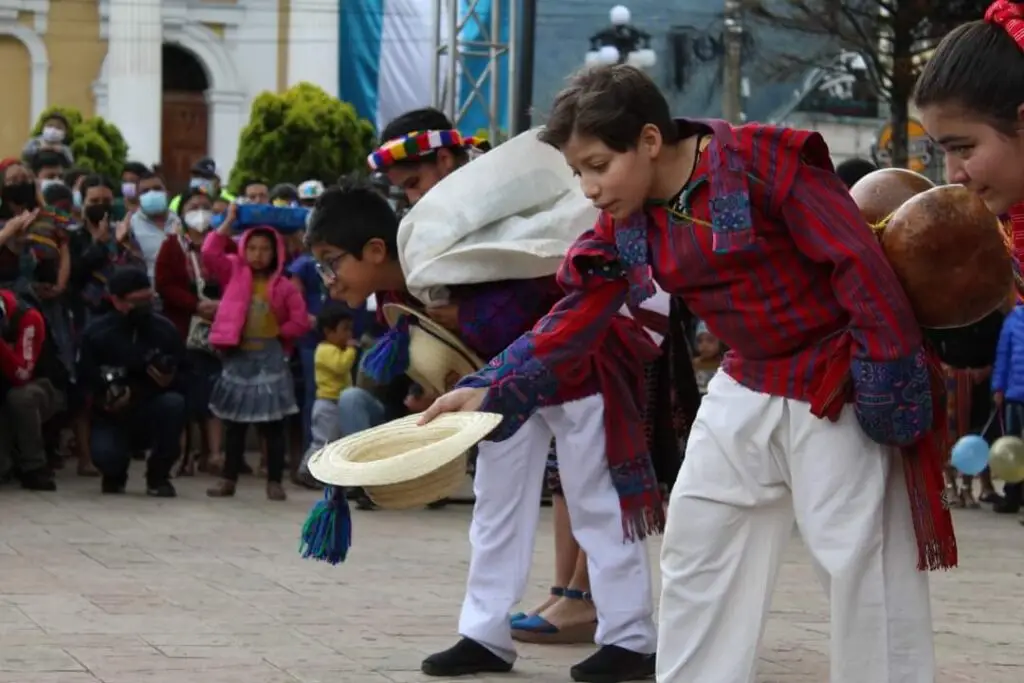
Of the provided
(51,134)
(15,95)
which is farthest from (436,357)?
(15,95)

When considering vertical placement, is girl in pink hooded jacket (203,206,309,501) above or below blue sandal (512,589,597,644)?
above

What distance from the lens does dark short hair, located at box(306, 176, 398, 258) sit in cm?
580

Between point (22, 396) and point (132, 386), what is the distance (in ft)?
2.19

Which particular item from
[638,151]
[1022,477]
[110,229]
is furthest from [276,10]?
[638,151]

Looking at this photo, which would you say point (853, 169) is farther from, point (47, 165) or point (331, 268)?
point (47, 165)

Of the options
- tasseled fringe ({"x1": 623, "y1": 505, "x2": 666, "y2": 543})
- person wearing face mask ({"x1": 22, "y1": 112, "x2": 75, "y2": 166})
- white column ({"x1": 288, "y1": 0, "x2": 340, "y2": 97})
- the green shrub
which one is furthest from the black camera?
white column ({"x1": 288, "y1": 0, "x2": 340, "y2": 97})

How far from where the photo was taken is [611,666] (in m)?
5.70

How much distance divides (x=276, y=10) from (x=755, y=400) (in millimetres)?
35760

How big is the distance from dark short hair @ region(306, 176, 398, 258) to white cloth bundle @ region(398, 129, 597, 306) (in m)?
0.11

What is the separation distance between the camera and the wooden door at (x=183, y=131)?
39.4 meters

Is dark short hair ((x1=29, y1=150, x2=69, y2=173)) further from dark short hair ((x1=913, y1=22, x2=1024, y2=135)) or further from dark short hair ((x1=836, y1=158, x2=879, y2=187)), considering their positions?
dark short hair ((x1=913, y1=22, x2=1024, y2=135))

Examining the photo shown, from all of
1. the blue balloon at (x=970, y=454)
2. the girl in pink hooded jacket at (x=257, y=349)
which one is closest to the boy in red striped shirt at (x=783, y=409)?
the blue balloon at (x=970, y=454)

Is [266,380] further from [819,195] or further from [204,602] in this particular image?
[819,195]

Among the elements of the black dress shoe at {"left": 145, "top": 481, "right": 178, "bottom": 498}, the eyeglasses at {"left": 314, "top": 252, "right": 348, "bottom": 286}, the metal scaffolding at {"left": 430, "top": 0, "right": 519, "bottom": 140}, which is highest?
the metal scaffolding at {"left": 430, "top": 0, "right": 519, "bottom": 140}
